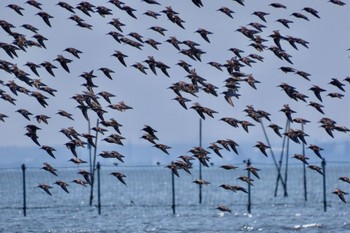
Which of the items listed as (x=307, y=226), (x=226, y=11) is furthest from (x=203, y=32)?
(x=307, y=226)

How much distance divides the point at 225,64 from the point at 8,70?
26.8ft

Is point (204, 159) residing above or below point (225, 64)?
below

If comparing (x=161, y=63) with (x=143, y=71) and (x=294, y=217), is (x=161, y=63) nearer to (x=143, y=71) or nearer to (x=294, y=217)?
(x=143, y=71)

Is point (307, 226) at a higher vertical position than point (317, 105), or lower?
lower

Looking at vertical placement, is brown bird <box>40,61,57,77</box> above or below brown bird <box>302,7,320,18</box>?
below

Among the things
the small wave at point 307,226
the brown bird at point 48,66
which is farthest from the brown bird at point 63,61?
the small wave at point 307,226

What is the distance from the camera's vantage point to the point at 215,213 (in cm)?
7656

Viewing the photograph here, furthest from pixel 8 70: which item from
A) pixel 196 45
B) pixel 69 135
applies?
pixel 196 45

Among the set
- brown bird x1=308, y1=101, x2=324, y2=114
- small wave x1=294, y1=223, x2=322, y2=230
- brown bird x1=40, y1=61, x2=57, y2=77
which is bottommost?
small wave x1=294, y1=223, x2=322, y2=230

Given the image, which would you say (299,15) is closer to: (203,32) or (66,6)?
(203,32)

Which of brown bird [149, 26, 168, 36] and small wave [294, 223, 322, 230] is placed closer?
brown bird [149, 26, 168, 36]

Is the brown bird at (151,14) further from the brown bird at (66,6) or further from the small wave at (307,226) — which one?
the small wave at (307,226)

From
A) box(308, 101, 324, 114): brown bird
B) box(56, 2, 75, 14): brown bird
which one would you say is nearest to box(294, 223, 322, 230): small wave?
box(308, 101, 324, 114): brown bird

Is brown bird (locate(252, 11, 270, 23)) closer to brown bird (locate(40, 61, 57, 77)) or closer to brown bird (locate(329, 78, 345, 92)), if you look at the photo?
brown bird (locate(329, 78, 345, 92))
